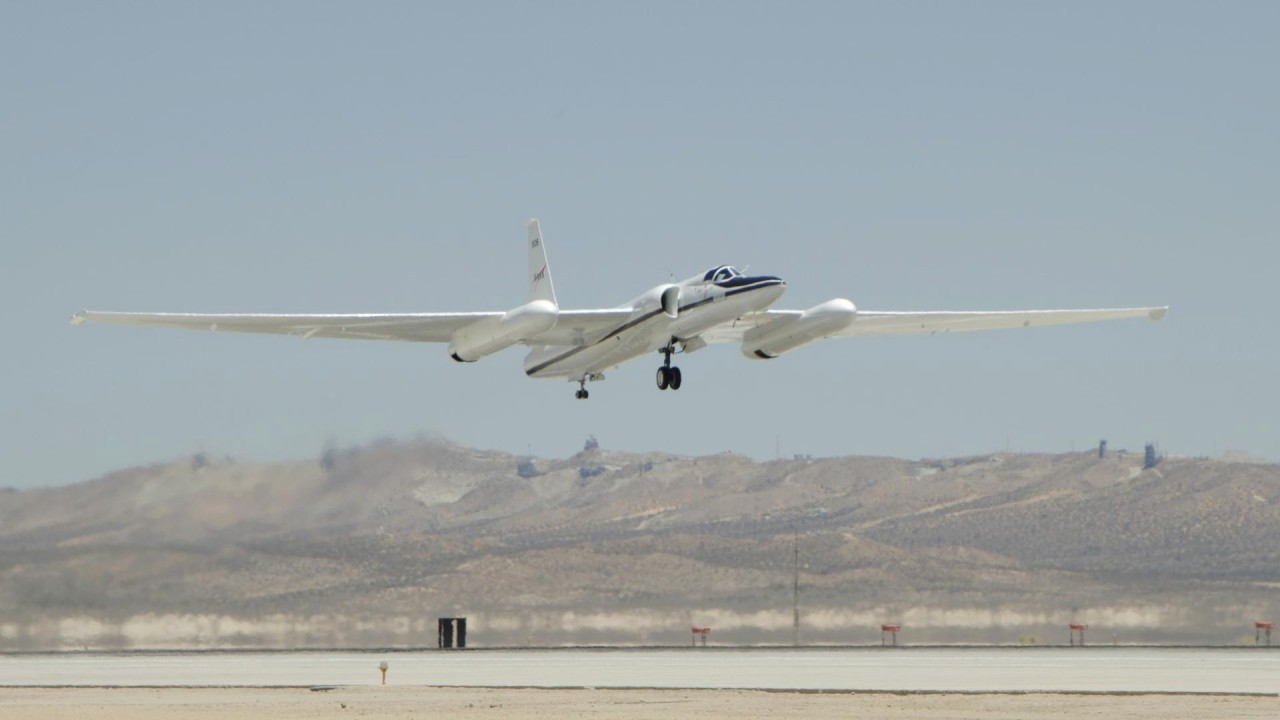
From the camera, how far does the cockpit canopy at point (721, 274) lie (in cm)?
4869

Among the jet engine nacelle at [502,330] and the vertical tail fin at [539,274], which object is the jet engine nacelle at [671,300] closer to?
the jet engine nacelle at [502,330]

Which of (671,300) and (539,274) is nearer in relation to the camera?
(671,300)

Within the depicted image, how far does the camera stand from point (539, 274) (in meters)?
60.9

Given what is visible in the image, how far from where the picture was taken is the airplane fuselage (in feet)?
158

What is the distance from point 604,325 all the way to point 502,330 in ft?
15.0

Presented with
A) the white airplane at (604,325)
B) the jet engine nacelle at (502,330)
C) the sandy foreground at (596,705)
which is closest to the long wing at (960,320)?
the white airplane at (604,325)

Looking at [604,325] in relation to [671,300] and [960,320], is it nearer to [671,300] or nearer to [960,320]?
[671,300]

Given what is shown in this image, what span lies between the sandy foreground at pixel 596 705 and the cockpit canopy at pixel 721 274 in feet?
37.4

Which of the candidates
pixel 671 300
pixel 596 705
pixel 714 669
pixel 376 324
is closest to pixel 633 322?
pixel 671 300

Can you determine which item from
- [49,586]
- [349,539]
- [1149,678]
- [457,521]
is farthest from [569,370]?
[457,521]

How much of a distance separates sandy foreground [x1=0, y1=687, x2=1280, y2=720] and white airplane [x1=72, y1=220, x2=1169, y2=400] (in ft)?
32.4

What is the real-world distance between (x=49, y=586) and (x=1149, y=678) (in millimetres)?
45127

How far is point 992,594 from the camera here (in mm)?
99562

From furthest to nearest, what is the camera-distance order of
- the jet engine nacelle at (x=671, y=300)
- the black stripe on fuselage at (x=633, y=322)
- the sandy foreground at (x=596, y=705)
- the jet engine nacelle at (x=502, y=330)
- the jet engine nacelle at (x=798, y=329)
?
the jet engine nacelle at (x=798, y=329)
the jet engine nacelle at (x=671, y=300)
the black stripe on fuselage at (x=633, y=322)
the jet engine nacelle at (x=502, y=330)
the sandy foreground at (x=596, y=705)
